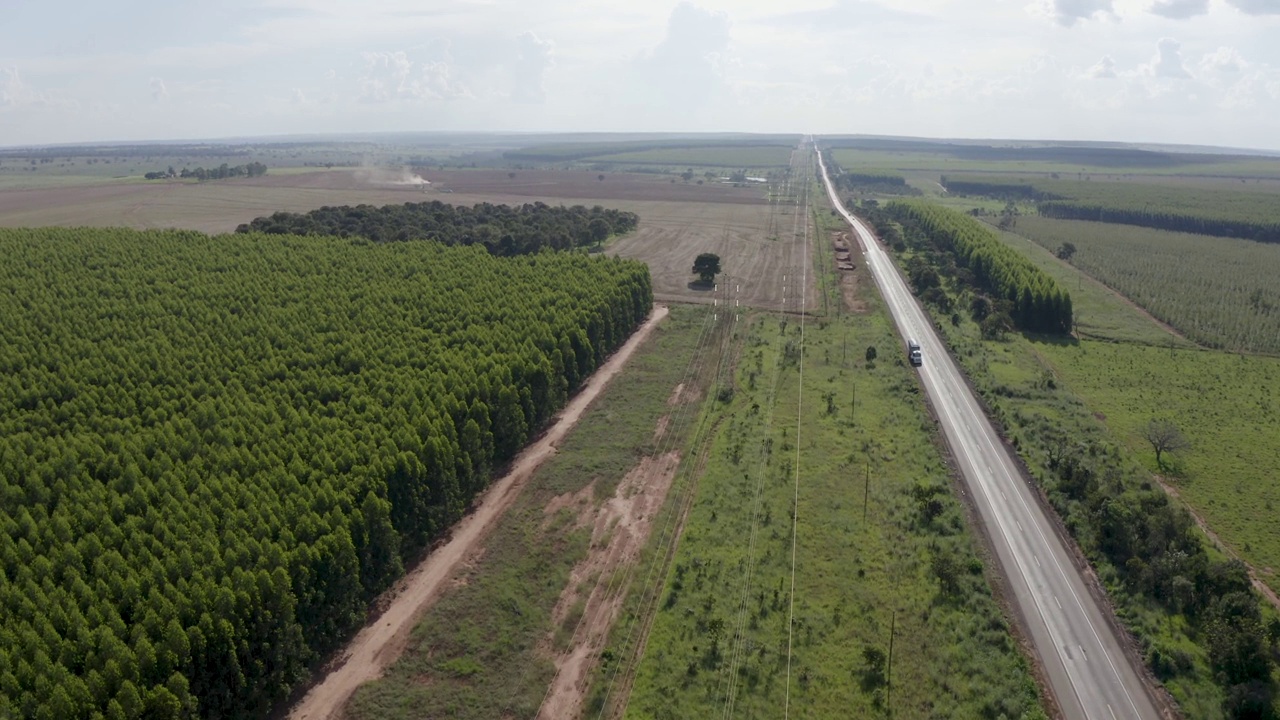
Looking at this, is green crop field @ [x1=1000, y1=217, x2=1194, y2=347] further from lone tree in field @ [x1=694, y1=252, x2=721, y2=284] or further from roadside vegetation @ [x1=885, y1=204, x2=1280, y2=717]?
lone tree in field @ [x1=694, y1=252, x2=721, y2=284]

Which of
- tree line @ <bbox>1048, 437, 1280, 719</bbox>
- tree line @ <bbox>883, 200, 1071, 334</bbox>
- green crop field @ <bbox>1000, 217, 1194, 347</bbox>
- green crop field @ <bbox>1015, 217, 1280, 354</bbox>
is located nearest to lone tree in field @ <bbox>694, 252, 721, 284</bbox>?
tree line @ <bbox>883, 200, 1071, 334</bbox>

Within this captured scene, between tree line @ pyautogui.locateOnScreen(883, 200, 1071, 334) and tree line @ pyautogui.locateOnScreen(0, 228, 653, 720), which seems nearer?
tree line @ pyautogui.locateOnScreen(0, 228, 653, 720)

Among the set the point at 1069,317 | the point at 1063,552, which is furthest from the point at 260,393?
the point at 1069,317

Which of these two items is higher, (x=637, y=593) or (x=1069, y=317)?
(x=1069, y=317)

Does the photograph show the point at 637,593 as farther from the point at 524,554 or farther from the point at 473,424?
the point at 473,424

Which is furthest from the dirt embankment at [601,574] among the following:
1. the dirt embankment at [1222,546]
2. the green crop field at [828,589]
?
the dirt embankment at [1222,546]
